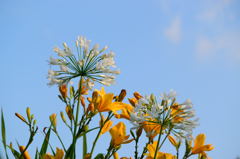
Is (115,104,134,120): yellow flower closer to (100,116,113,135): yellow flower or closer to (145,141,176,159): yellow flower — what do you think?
(100,116,113,135): yellow flower

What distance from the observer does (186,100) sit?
1.35m

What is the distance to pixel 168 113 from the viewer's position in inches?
51.7

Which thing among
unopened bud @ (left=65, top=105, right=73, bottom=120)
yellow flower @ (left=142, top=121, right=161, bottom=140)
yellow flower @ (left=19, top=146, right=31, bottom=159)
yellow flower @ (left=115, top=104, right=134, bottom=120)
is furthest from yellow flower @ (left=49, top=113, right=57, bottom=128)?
yellow flower @ (left=142, top=121, right=161, bottom=140)

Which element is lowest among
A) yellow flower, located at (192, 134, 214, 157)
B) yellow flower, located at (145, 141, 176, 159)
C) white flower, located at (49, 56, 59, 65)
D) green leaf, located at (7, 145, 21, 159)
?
green leaf, located at (7, 145, 21, 159)

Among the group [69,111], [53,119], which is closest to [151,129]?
[69,111]

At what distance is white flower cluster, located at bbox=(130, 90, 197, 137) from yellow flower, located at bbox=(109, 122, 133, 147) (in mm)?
210

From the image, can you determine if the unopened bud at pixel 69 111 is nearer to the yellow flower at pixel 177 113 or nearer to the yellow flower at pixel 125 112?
the yellow flower at pixel 125 112

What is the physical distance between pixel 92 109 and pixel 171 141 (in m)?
0.44

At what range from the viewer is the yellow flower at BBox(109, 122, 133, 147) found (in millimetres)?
1556

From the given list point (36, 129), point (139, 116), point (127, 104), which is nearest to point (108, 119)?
point (127, 104)

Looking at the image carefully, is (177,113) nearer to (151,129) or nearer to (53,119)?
(151,129)

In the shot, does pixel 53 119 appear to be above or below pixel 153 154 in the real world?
above

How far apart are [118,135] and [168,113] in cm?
35

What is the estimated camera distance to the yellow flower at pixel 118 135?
156 cm
